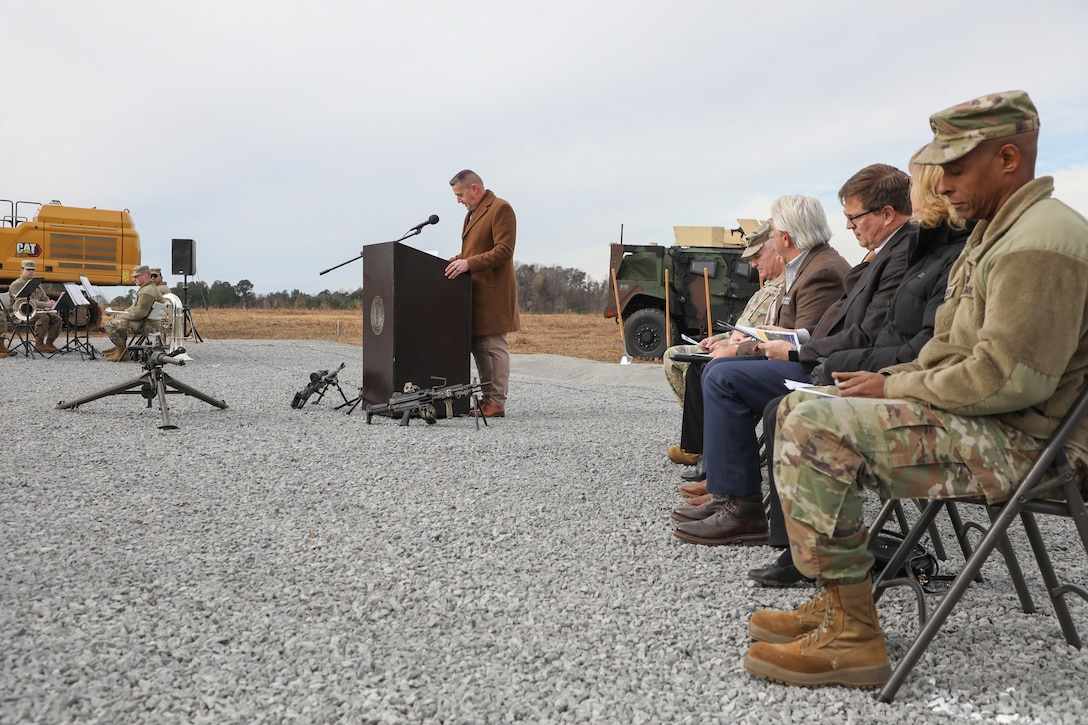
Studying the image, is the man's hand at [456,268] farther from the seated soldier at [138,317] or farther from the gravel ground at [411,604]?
the seated soldier at [138,317]

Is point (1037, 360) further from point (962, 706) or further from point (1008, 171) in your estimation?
point (962, 706)

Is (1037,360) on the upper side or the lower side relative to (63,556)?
upper

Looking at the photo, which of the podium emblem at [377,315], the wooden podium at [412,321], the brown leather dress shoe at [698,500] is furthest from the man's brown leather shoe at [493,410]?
the brown leather dress shoe at [698,500]

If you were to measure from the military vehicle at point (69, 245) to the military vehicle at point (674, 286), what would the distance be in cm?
1038

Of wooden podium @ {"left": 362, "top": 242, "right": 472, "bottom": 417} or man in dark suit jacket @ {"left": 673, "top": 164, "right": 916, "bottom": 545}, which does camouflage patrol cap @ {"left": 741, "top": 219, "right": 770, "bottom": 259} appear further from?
wooden podium @ {"left": 362, "top": 242, "right": 472, "bottom": 417}

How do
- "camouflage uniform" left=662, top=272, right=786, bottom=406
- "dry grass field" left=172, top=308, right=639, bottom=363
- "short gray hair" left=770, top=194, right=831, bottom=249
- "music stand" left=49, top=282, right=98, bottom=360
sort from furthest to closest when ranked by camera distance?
"dry grass field" left=172, top=308, right=639, bottom=363 < "music stand" left=49, top=282, right=98, bottom=360 < "camouflage uniform" left=662, top=272, right=786, bottom=406 < "short gray hair" left=770, top=194, right=831, bottom=249

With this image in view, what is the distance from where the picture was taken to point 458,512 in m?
3.70

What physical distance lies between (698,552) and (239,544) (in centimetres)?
165

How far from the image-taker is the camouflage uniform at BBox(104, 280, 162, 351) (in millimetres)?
12266

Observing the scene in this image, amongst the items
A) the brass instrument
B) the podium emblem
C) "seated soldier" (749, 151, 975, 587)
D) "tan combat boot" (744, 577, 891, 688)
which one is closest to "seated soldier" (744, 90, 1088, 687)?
"tan combat boot" (744, 577, 891, 688)

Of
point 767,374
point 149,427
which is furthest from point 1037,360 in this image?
point 149,427

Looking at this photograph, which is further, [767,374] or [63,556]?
[767,374]

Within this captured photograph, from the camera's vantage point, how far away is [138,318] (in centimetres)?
1248

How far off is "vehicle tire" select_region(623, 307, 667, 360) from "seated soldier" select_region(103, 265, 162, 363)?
7.24 metres
